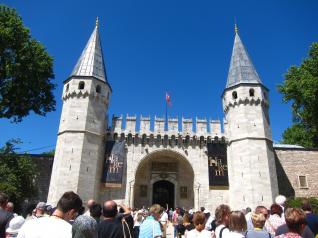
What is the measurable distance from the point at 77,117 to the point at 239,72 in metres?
12.9

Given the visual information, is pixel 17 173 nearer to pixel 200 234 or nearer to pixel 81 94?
pixel 81 94

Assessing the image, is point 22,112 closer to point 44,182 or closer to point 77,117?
point 77,117

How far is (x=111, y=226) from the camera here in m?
3.64

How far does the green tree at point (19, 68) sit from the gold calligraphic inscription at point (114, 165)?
6.32 m

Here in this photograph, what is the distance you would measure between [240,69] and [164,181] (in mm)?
10767

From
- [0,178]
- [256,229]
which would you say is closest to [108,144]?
[0,178]

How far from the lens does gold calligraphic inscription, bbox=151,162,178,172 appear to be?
21.9 metres

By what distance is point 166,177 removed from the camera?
2161 centimetres

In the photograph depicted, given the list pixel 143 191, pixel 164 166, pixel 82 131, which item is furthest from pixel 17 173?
pixel 164 166

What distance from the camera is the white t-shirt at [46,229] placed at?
251 cm

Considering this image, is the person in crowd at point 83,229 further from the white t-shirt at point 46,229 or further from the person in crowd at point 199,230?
the person in crowd at point 199,230

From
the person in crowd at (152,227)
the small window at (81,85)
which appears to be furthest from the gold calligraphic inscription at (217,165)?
the person in crowd at (152,227)

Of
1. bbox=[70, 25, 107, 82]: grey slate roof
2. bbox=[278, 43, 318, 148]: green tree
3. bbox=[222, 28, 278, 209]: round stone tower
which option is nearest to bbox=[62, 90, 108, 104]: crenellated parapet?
bbox=[70, 25, 107, 82]: grey slate roof

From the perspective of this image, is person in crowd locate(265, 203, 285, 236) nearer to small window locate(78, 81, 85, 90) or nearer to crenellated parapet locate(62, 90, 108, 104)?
crenellated parapet locate(62, 90, 108, 104)
